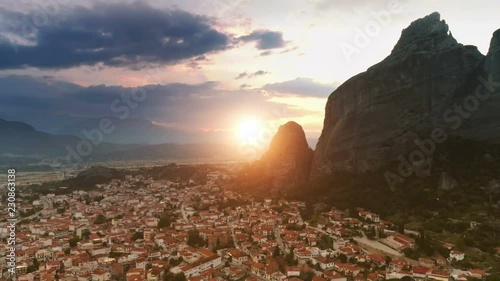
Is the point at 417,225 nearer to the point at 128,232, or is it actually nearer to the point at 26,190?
the point at 128,232

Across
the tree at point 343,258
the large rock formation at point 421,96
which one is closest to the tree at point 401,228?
the tree at point 343,258

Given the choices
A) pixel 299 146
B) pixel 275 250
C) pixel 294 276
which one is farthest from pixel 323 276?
pixel 299 146

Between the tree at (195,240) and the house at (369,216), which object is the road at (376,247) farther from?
the tree at (195,240)

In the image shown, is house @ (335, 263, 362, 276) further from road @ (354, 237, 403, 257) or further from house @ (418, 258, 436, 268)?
house @ (418, 258, 436, 268)

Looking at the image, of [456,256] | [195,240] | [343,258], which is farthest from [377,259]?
[195,240]

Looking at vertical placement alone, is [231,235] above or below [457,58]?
below

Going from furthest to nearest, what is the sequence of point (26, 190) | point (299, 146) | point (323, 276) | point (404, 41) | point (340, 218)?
point (26, 190), point (299, 146), point (404, 41), point (340, 218), point (323, 276)

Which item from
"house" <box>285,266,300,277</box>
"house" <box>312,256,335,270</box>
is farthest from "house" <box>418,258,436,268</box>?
"house" <box>285,266,300,277</box>

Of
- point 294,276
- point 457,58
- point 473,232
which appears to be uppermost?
point 457,58
